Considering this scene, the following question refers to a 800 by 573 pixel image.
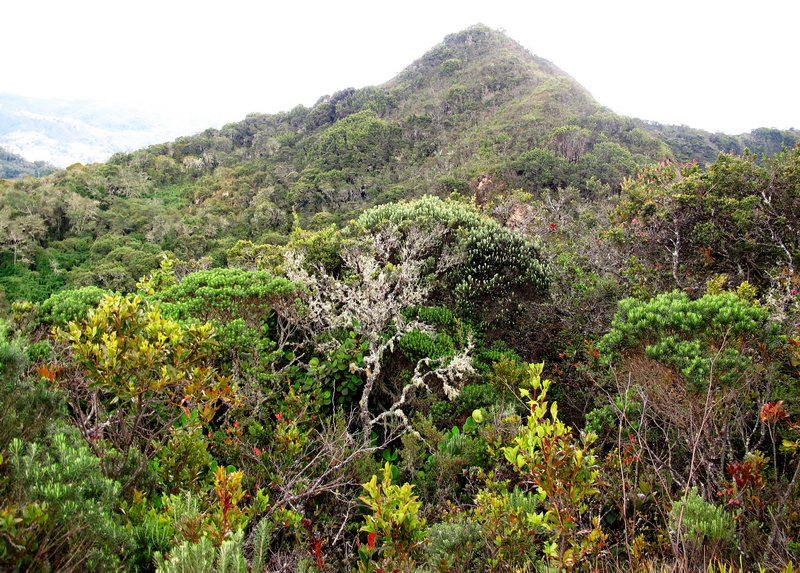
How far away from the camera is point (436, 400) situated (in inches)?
217

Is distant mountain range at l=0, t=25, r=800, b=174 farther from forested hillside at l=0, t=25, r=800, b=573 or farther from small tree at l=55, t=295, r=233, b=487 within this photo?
small tree at l=55, t=295, r=233, b=487

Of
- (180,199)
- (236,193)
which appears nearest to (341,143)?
(236,193)

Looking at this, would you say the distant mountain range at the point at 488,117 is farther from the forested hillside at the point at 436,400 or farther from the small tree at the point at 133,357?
the small tree at the point at 133,357

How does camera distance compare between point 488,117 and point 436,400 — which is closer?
point 436,400

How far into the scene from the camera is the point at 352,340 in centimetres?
556

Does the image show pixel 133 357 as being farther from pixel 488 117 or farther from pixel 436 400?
pixel 488 117

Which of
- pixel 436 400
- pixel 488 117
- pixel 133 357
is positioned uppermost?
pixel 488 117

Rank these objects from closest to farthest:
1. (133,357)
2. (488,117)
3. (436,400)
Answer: (133,357), (436,400), (488,117)

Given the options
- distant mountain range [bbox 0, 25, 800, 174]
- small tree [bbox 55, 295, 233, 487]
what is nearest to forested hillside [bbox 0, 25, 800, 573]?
small tree [bbox 55, 295, 233, 487]

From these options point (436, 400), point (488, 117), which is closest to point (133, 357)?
point (436, 400)

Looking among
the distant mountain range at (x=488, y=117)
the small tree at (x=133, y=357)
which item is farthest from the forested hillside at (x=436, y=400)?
the distant mountain range at (x=488, y=117)

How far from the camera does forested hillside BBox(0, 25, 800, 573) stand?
7.00 feet

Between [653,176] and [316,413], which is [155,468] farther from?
[653,176]

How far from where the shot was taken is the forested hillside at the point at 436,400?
213 cm
